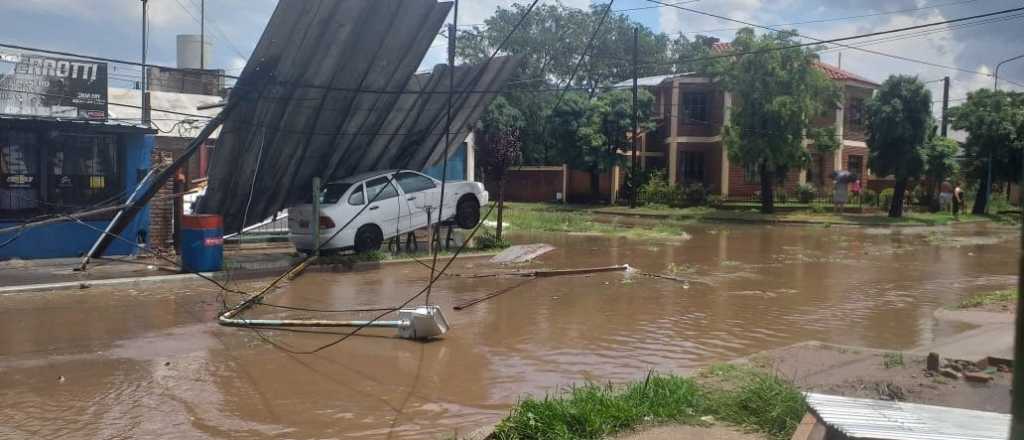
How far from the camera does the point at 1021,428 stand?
211 centimetres

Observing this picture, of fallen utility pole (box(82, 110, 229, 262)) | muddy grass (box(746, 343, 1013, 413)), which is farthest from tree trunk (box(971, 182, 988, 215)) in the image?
fallen utility pole (box(82, 110, 229, 262))

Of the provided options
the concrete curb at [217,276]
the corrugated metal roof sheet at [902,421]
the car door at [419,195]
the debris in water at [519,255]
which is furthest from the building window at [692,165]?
the corrugated metal roof sheet at [902,421]

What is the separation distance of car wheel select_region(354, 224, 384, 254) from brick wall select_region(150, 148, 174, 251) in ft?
13.1

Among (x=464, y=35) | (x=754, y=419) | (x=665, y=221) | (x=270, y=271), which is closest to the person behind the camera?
(x=754, y=419)

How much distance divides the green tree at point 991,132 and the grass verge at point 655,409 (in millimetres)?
35822

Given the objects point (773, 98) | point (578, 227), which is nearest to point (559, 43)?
point (773, 98)

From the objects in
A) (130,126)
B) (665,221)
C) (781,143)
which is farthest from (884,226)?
(130,126)

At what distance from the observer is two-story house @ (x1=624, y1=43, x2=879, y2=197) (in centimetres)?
4156

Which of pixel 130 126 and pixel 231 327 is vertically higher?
pixel 130 126

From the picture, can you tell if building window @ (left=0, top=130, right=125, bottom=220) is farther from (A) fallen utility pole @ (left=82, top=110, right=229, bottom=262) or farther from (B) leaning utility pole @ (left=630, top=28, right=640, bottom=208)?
(B) leaning utility pole @ (left=630, top=28, right=640, bottom=208)

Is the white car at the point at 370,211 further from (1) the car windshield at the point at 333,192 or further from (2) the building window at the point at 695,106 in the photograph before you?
(2) the building window at the point at 695,106

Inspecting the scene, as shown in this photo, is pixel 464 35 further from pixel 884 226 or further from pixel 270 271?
pixel 270 271

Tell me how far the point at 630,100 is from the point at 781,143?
10.6 metres

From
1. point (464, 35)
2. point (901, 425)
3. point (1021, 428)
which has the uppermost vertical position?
point (464, 35)
